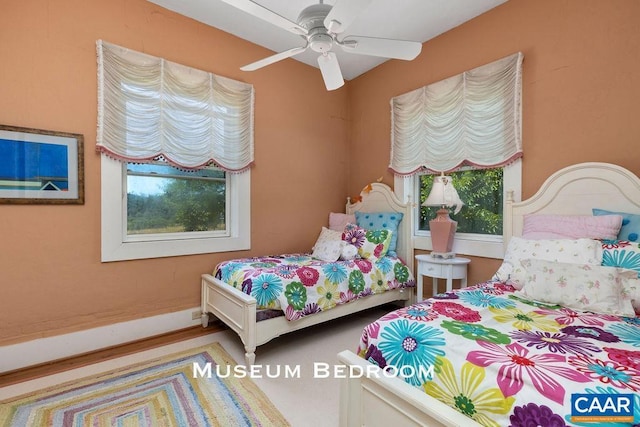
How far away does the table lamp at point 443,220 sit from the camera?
277 cm

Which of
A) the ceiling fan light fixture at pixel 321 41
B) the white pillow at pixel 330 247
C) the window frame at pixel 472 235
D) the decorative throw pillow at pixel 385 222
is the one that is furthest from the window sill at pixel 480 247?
the ceiling fan light fixture at pixel 321 41

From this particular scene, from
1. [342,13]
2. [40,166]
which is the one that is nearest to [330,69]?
[342,13]

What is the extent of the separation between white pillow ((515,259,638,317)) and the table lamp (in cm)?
108

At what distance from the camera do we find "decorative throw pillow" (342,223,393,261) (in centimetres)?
305

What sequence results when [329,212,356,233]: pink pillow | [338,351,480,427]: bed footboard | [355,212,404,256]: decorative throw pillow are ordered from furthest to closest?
[329,212,356,233]: pink pillow < [355,212,404,256]: decorative throw pillow < [338,351,480,427]: bed footboard

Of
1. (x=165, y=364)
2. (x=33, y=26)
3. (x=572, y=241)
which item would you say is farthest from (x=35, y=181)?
(x=572, y=241)

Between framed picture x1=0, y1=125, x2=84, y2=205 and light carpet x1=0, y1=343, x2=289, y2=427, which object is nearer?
light carpet x1=0, y1=343, x2=289, y2=427

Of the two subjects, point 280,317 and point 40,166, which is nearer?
point 40,166

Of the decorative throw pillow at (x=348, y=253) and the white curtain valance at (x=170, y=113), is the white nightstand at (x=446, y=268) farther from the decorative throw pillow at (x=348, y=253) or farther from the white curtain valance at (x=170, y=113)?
the white curtain valance at (x=170, y=113)

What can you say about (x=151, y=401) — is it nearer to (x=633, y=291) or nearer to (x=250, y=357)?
(x=250, y=357)

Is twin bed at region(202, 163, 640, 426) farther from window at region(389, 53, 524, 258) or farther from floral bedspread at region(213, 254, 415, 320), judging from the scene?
window at region(389, 53, 524, 258)

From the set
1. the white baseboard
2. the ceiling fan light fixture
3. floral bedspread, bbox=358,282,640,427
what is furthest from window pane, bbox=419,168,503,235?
the white baseboard

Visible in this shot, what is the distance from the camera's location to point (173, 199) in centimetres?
296

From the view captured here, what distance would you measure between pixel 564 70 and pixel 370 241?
2.07 meters
